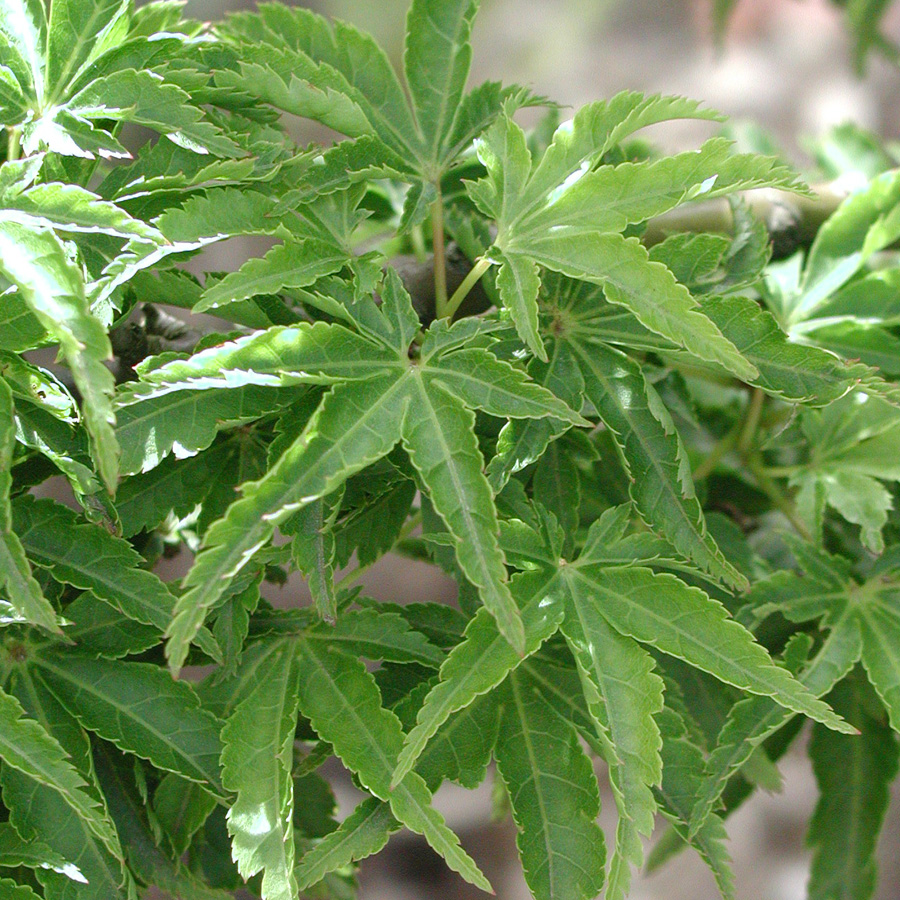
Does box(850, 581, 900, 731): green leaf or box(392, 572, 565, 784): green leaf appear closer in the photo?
box(392, 572, 565, 784): green leaf

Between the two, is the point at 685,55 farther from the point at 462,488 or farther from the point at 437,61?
the point at 462,488

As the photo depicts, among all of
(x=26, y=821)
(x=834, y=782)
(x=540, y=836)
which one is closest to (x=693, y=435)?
(x=834, y=782)

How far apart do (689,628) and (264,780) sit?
0.26 meters

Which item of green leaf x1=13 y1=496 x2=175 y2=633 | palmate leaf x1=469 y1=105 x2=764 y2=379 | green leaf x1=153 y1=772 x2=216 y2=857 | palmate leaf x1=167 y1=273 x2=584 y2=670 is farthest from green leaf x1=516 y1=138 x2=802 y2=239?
green leaf x1=153 y1=772 x2=216 y2=857

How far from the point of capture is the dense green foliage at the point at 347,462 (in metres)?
0.50

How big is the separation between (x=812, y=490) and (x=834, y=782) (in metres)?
0.27

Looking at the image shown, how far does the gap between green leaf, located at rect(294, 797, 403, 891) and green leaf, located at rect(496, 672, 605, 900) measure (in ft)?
0.25

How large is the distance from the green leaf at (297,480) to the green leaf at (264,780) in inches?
4.6

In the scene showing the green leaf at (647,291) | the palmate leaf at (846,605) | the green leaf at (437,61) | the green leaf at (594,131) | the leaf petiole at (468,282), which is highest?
the green leaf at (437,61)

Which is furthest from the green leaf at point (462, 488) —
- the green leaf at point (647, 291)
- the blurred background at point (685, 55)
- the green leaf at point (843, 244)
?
the blurred background at point (685, 55)

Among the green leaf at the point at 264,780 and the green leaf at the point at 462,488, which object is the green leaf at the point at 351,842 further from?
the green leaf at the point at 462,488

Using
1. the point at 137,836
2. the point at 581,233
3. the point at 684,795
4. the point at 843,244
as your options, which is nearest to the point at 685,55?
the point at 843,244

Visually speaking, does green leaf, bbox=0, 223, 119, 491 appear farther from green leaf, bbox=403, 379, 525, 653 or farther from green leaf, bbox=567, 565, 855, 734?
green leaf, bbox=567, 565, 855, 734

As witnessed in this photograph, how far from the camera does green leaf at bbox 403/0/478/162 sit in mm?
612
